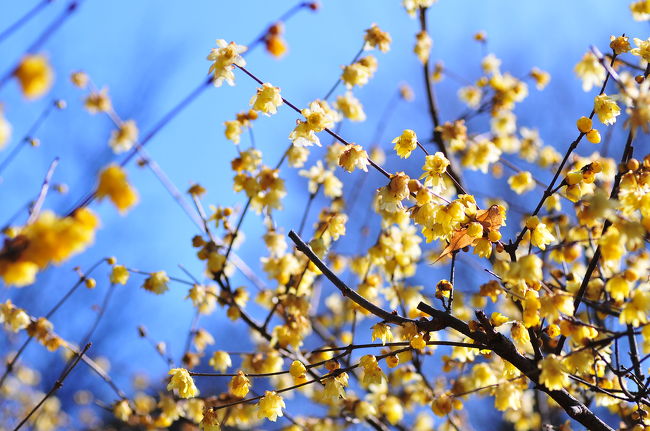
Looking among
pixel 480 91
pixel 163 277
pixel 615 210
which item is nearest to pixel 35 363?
pixel 163 277

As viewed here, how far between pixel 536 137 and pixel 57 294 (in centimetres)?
691

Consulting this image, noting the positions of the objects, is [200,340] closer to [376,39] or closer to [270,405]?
[270,405]

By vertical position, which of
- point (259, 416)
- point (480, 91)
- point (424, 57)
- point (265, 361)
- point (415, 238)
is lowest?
point (259, 416)

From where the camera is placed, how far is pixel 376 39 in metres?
2.96

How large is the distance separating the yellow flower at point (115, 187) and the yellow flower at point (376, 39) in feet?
6.91

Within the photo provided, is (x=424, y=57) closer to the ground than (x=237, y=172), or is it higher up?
higher up

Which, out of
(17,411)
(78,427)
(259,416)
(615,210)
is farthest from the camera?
(78,427)

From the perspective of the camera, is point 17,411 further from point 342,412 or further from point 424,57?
point 424,57

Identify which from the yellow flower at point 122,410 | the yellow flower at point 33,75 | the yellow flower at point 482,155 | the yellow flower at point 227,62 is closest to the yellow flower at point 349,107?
the yellow flower at point 482,155

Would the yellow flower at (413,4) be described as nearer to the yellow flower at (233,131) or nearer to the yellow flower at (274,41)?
the yellow flower at (233,131)

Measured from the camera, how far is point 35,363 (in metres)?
9.26

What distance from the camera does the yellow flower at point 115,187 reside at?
42.4 inches

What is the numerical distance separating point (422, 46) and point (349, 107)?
82 centimetres

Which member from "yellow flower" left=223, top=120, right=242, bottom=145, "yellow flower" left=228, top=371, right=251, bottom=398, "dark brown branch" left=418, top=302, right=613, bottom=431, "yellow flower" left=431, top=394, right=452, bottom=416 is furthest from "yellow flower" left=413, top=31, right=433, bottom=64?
"yellow flower" left=228, top=371, right=251, bottom=398
